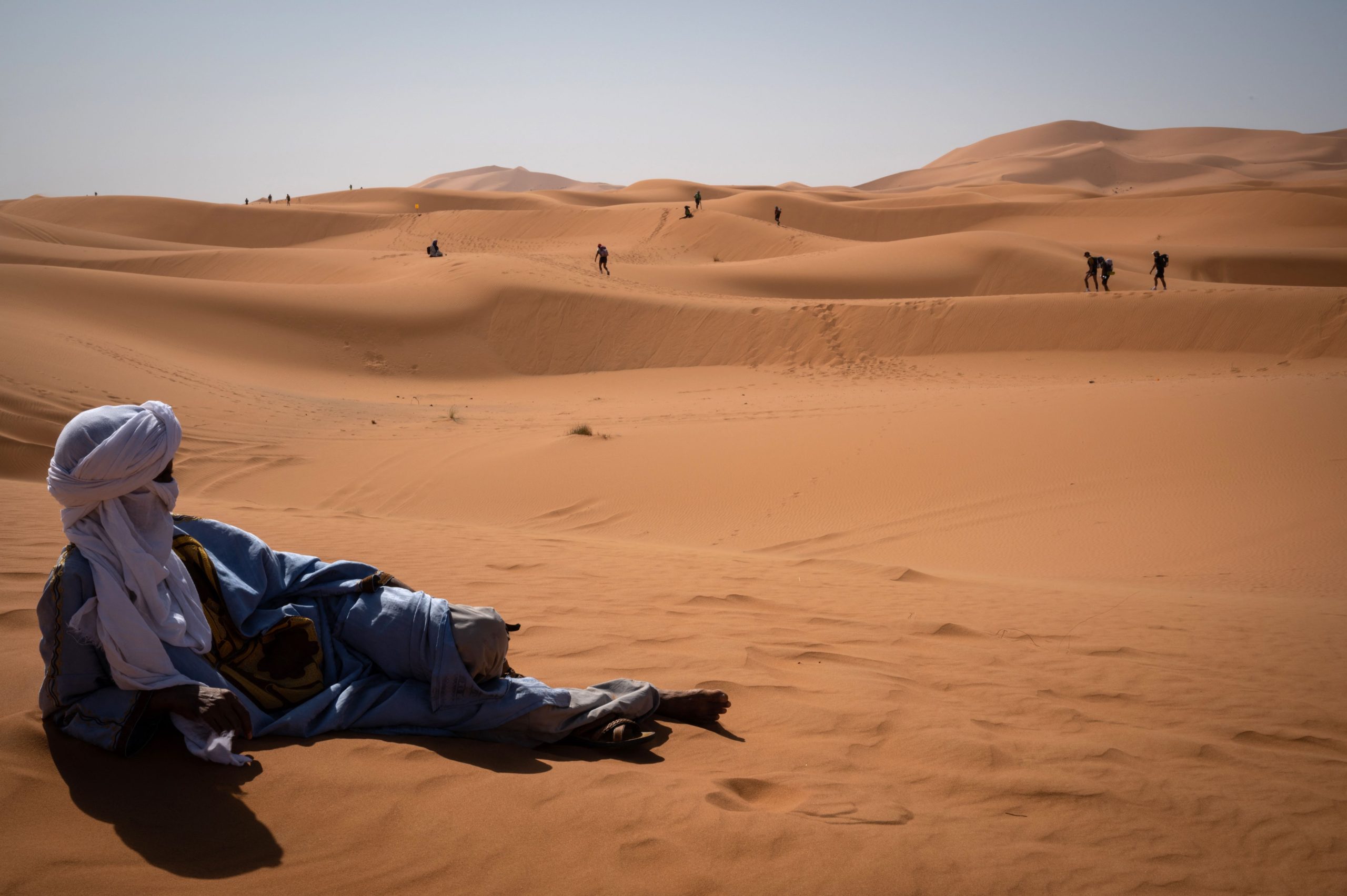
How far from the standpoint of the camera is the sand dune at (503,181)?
173625mm

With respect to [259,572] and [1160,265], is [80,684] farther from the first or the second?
[1160,265]

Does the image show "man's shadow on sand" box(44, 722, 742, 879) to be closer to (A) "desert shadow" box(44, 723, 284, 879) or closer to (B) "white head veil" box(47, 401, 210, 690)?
(A) "desert shadow" box(44, 723, 284, 879)

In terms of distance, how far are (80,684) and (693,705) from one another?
2.01 m

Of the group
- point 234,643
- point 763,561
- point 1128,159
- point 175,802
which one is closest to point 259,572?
point 234,643

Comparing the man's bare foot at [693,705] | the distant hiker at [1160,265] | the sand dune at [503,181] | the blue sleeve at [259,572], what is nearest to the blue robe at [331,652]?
the blue sleeve at [259,572]

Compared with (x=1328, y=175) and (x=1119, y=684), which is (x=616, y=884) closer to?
(x=1119, y=684)

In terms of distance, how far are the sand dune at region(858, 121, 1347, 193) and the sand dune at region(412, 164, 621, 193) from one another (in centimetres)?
6796

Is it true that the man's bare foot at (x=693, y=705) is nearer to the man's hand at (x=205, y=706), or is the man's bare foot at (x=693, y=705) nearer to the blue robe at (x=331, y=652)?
the blue robe at (x=331, y=652)

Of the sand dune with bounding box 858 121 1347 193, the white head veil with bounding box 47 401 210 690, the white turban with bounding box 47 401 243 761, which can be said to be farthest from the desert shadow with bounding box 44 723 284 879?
the sand dune with bounding box 858 121 1347 193

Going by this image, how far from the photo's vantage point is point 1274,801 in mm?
3184

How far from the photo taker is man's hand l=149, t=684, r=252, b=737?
2492 millimetres

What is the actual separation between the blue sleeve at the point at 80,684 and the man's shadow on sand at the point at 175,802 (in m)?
0.06

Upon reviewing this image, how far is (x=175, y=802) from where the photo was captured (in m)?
2.44

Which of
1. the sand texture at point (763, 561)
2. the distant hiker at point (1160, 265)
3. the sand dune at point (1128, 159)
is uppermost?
the sand dune at point (1128, 159)
